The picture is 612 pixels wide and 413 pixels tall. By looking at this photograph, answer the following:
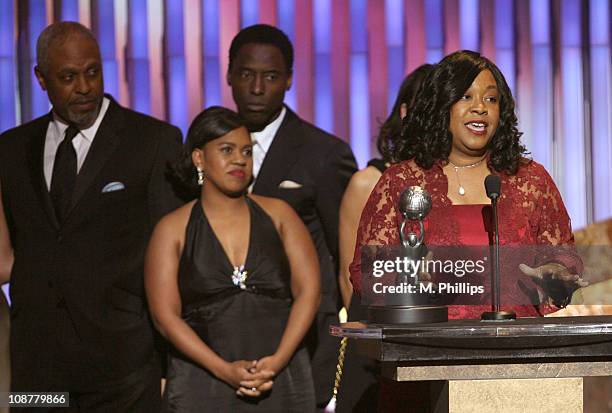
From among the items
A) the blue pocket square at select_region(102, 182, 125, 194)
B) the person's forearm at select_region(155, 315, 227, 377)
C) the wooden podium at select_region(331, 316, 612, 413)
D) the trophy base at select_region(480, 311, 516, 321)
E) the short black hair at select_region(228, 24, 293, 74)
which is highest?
the short black hair at select_region(228, 24, 293, 74)

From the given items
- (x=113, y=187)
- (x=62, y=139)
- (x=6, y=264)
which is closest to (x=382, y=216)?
(x=113, y=187)

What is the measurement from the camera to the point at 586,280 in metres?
2.66

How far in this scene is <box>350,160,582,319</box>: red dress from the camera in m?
3.08

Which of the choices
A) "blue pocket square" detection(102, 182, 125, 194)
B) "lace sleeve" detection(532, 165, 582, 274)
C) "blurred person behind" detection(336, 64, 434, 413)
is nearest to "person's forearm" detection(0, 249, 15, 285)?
"blue pocket square" detection(102, 182, 125, 194)

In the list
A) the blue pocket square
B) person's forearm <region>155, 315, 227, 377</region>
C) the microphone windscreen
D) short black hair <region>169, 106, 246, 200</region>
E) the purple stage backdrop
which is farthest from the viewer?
the purple stage backdrop

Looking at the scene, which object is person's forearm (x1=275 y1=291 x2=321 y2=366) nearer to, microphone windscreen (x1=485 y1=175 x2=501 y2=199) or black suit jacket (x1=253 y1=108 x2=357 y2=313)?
black suit jacket (x1=253 y1=108 x2=357 y2=313)

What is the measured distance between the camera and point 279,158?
4.39 m

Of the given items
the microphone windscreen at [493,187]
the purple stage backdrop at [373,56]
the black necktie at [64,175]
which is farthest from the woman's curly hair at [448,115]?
the purple stage backdrop at [373,56]

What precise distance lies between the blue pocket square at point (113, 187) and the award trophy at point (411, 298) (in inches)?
71.2

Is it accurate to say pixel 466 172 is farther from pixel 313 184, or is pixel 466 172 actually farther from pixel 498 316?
pixel 313 184

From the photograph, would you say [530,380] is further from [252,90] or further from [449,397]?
[252,90]

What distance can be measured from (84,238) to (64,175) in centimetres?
25

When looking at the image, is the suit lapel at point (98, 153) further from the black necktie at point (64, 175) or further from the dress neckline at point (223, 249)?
the dress neckline at point (223, 249)

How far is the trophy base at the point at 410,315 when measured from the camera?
2492 millimetres
